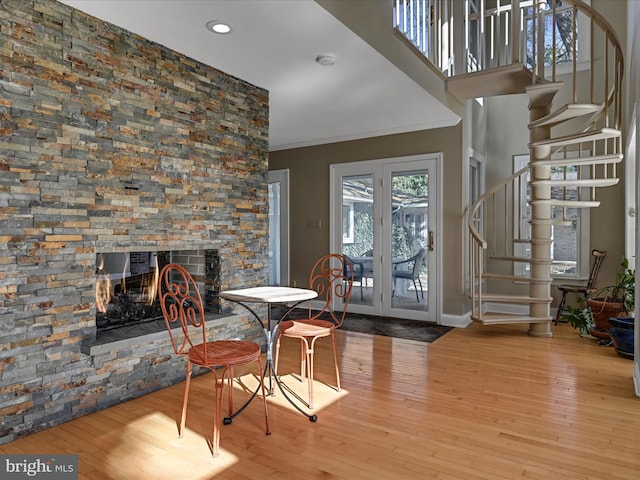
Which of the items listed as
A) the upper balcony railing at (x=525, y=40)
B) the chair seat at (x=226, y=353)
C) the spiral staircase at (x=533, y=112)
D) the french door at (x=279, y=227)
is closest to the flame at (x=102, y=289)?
the chair seat at (x=226, y=353)

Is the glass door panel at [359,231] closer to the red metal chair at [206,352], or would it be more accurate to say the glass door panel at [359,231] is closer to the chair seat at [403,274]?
the chair seat at [403,274]

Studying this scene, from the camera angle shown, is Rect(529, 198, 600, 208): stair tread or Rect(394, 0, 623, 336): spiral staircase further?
Rect(529, 198, 600, 208): stair tread

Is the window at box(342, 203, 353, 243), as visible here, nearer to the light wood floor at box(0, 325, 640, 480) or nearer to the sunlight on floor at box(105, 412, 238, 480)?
the light wood floor at box(0, 325, 640, 480)

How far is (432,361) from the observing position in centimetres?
381

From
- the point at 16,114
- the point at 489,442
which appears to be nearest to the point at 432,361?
the point at 489,442

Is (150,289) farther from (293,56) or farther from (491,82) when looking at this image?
(491,82)

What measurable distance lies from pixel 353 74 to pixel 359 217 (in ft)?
8.15

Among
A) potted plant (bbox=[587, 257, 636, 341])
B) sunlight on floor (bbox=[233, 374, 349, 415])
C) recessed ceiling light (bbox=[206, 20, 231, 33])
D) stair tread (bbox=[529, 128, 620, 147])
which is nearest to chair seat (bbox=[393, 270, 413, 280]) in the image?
potted plant (bbox=[587, 257, 636, 341])

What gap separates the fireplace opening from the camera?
3.30m

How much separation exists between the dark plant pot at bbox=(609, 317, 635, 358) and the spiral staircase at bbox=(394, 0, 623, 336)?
0.77 m

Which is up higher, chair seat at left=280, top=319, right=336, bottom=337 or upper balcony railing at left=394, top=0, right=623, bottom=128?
upper balcony railing at left=394, top=0, right=623, bottom=128

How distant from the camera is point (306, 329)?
9.43ft

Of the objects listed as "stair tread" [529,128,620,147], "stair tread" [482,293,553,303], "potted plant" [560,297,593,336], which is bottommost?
"potted plant" [560,297,593,336]

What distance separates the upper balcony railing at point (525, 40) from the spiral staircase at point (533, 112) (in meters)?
0.01
